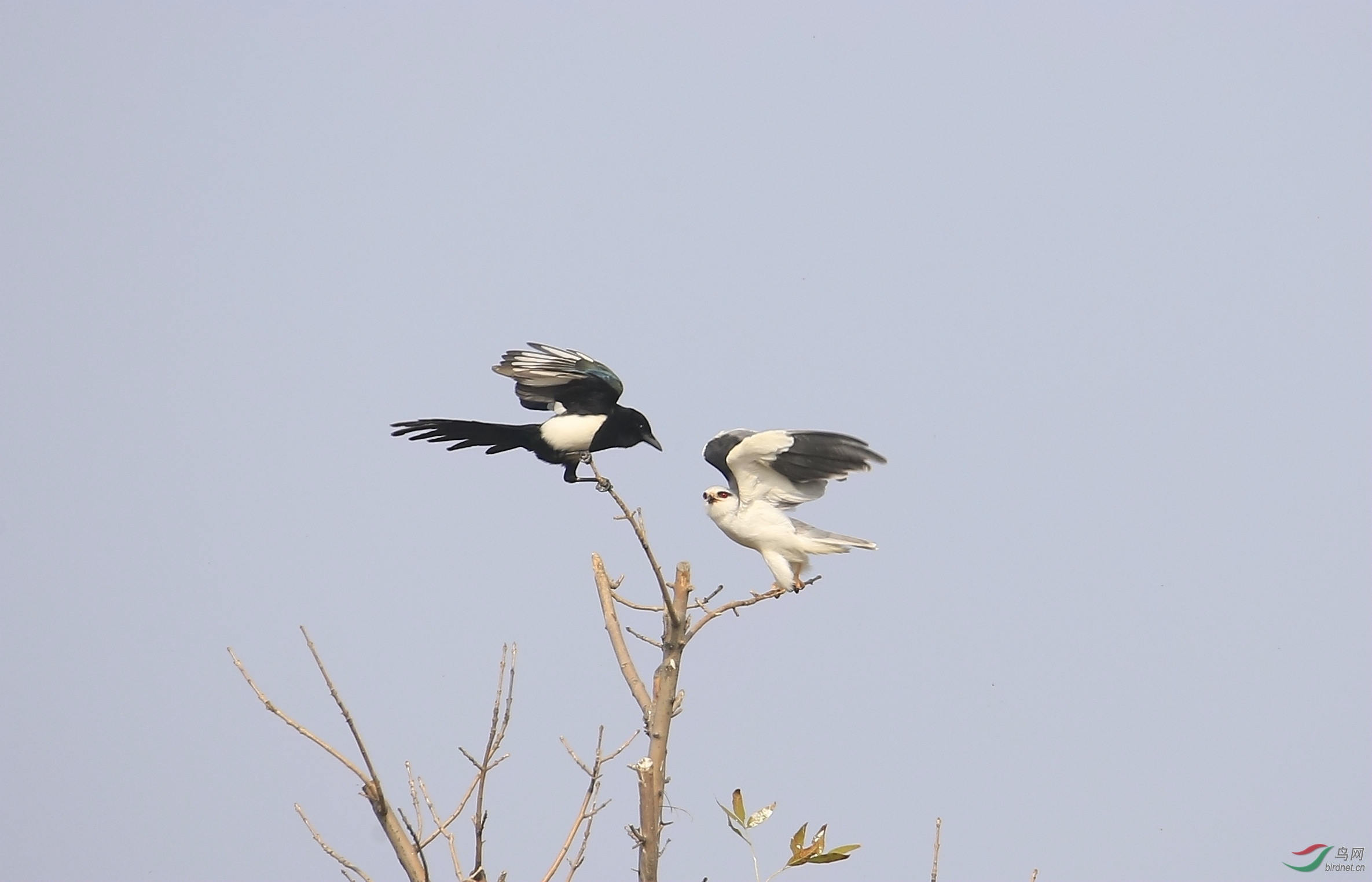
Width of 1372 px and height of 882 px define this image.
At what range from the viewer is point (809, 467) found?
18.7ft

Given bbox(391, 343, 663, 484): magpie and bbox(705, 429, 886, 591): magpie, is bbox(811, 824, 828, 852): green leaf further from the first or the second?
bbox(391, 343, 663, 484): magpie

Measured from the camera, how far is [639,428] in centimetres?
718

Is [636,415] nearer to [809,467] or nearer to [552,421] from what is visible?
[552,421]

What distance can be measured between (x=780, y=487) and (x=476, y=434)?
1.81m

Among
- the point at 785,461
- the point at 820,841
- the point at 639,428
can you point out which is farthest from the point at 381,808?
the point at 639,428

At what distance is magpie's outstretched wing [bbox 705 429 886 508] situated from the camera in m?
5.46

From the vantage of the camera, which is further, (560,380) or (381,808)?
(560,380)

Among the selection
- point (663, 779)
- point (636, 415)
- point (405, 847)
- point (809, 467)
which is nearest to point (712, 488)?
point (809, 467)

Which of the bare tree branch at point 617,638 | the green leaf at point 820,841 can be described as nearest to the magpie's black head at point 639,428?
the bare tree branch at point 617,638

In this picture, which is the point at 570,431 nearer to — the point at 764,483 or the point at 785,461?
the point at 764,483

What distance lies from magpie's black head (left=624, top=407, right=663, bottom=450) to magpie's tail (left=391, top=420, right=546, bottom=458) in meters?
0.52

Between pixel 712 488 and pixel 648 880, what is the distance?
2535 mm

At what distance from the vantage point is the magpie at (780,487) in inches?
218

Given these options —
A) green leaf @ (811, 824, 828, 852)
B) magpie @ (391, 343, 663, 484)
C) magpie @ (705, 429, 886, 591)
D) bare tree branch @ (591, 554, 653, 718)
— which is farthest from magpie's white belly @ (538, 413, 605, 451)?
green leaf @ (811, 824, 828, 852)
